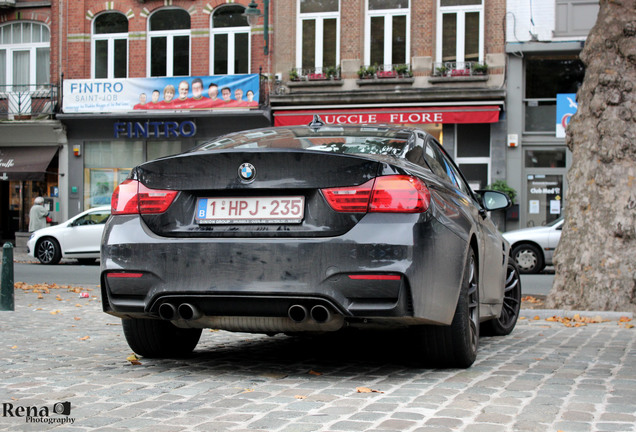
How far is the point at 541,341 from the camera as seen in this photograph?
6848 mm

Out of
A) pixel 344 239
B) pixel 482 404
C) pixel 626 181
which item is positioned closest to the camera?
pixel 482 404

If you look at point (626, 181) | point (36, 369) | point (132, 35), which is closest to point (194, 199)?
point (36, 369)

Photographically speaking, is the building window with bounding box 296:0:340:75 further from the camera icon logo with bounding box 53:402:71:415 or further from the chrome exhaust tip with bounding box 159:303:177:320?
the camera icon logo with bounding box 53:402:71:415

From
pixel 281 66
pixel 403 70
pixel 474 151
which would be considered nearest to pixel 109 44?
pixel 281 66

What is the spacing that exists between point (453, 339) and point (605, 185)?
5117 mm

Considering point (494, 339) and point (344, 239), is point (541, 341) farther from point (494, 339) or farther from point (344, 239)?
point (344, 239)

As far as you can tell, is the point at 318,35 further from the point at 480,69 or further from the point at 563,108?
the point at 563,108

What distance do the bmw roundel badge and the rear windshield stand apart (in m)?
0.22

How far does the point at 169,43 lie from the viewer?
28438 millimetres

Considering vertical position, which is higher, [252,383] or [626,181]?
[626,181]

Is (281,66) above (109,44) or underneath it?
underneath

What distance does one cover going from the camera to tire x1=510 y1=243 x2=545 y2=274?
18766mm

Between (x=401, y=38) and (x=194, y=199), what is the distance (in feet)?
73.6

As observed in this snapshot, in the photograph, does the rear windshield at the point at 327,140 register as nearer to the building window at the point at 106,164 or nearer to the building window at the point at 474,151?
the building window at the point at 474,151
